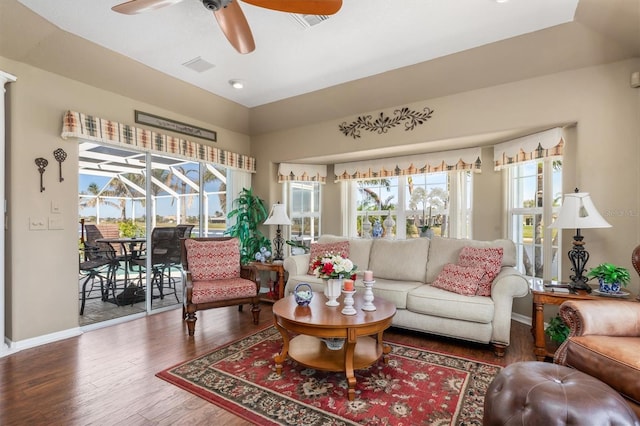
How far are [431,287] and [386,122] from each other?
85.0 inches

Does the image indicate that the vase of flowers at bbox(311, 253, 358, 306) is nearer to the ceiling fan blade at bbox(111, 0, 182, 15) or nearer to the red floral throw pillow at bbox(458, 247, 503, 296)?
the red floral throw pillow at bbox(458, 247, 503, 296)

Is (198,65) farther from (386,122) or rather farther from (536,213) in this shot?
(536,213)

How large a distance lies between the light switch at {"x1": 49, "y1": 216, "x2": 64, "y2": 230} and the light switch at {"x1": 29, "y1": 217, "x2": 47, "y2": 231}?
5 centimetres

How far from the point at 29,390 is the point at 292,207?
3.87m

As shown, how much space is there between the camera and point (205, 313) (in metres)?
4.05

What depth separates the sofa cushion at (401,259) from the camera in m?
3.77

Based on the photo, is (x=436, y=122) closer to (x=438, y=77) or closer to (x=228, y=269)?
(x=438, y=77)

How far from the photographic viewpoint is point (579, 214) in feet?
8.86

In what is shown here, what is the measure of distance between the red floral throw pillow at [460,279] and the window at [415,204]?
998mm

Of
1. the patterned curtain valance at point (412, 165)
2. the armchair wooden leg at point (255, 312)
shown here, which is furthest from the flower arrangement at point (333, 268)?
the patterned curtain valance at point (412, 165)

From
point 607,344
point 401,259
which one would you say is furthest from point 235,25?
point 607,344

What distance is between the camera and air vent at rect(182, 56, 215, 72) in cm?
341

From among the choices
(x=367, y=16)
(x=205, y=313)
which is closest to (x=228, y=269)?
(x=205, y=313)

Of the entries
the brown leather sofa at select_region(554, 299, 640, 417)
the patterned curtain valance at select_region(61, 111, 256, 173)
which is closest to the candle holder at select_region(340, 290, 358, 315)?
the brown leather sofa at select_region(554, 299, 640, 417)
